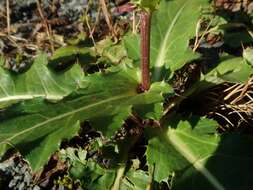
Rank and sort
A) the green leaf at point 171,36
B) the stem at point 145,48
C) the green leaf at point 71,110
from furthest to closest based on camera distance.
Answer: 1. the green leaf at point 171,36
2. the stem at point 145,48
3. the green leaf at point 71,110

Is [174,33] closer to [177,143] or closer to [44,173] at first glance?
[177,143]

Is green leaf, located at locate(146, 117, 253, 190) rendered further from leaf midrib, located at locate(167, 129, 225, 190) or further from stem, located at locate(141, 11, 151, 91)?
stem, located at locate(141, 11, 151, 91)

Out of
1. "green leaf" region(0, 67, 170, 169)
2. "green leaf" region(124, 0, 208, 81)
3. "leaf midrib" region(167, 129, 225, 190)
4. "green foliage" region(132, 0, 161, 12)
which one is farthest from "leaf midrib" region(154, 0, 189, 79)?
"green foliage" region(132, 0, 161, 12)

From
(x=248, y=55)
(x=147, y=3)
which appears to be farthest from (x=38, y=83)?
(x=248, y=55)

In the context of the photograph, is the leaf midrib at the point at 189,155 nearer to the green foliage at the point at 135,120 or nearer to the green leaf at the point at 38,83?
the green foliage at the point at 135,120

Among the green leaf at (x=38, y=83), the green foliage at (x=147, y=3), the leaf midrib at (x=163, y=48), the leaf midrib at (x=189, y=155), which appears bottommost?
the leaf midrib at (x=189, y=155)

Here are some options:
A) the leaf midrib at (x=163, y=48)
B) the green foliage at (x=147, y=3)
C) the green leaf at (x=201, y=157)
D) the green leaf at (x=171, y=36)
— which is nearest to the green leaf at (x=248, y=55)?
the green leaf at (x=171, y=36)

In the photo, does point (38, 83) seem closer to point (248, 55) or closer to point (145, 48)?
point (145, 48)
